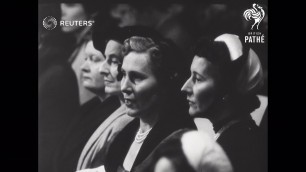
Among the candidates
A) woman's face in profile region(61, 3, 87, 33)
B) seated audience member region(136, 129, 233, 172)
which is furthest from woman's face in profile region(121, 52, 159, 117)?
woman's face in profile region(61, 3, 87, 33)

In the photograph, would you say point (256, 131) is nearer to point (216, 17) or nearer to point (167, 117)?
point (167, 117)

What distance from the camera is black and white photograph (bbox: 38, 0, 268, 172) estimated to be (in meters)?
2.07

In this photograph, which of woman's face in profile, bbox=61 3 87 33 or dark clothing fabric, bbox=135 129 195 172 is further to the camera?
woman's face in profile, bbox=61 3 87 33

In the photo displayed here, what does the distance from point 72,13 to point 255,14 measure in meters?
1.00

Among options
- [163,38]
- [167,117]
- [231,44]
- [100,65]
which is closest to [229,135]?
[167,117]

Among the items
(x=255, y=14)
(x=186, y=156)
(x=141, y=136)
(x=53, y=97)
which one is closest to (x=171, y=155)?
(x=186, y=156)

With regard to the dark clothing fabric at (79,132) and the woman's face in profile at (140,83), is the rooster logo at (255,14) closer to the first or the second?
the woman's face in profile at (140,83)

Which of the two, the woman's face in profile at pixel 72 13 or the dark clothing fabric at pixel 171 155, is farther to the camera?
the woman's face in profile at pixel 72 13

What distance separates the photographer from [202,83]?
2074mm

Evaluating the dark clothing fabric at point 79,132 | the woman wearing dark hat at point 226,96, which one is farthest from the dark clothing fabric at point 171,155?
the dark clothing fabric at point 79,132

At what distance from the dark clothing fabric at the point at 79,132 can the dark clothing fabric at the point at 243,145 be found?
2.03 ft

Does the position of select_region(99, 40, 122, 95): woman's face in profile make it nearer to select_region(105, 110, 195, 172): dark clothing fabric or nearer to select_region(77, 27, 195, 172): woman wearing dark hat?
select_region(77, 27, 195, 172): woman wearing dark hat

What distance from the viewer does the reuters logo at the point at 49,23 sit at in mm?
2127

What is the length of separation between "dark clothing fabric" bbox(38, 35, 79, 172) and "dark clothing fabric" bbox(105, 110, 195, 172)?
30cm
